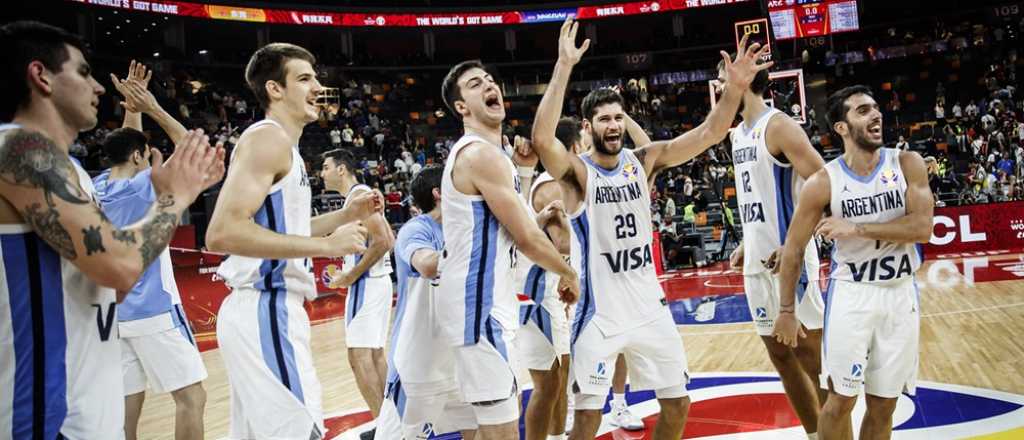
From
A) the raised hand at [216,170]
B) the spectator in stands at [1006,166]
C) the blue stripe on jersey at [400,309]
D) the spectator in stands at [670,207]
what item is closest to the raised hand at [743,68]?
the blue stripe on jersey at [400,309]

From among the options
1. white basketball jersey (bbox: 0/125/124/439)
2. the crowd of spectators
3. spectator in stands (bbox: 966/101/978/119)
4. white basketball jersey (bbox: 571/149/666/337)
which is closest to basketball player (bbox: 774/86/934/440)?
white basketball jersey (bbox: 571/149/666/337)

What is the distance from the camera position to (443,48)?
36906 millimetres

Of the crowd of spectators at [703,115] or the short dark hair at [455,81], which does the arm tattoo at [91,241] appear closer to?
the short dark hair at [455,81]

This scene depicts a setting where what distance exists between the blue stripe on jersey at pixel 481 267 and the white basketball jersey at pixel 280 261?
0.75 m

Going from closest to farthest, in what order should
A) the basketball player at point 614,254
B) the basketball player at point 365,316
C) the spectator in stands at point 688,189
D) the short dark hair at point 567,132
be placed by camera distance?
the basketball player at point 614,254, the short dark hair at point 567,132, the basketball player at point 365,316, the spectator in stands at point 688,189

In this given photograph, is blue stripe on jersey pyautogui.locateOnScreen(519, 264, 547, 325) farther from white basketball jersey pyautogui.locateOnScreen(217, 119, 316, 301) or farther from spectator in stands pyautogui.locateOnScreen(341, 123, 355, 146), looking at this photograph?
spectator in stands pyautogui.locateOnScreen(341, 123, 355, 146)

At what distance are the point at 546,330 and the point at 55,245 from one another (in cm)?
330

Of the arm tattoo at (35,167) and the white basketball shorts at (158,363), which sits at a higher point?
the arm tattoo at (35,167)

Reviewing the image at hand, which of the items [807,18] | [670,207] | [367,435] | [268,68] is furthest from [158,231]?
[807,18]

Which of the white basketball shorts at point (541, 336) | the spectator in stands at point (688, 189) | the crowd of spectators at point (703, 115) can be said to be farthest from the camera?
the spectator in stands at point (688, 189)

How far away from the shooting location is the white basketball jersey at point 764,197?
4.73 metres

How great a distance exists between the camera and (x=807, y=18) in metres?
24.3

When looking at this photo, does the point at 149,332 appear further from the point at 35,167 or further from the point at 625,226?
the point at 625,226

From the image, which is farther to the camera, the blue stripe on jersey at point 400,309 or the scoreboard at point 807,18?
the scoreboard at point 807,18
